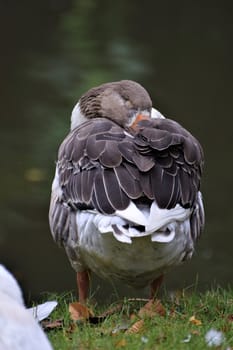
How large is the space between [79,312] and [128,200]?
2.32 feet

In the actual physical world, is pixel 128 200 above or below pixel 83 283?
above

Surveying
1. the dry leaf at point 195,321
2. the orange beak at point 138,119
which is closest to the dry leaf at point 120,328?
the dry leaf at point 195,321

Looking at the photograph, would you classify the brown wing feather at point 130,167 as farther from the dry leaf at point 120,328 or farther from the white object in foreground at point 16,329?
the white object in foreground at point 16,329

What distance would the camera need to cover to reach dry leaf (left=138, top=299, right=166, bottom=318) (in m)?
5.57

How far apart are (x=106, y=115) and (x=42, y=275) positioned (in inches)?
124

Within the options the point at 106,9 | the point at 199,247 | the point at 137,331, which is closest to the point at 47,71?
the point at 106,9

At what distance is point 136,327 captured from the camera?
5.29 meters

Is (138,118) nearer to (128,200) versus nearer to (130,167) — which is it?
(130,167)

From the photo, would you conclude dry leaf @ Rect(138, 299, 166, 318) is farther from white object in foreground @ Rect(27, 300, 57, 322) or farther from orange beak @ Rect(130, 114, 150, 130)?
orange beak @ Rect(130, 114, 150, 130)

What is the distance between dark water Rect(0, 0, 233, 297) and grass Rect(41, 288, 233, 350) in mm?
2849

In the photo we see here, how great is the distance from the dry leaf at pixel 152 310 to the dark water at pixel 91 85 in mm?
3169

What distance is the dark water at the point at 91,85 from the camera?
10.6 m

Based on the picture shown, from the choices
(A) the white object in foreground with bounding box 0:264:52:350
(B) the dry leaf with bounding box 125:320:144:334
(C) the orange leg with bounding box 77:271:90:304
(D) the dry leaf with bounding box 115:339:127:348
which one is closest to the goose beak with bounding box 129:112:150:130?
(C) the orange leg with bounding box 77:271:90:304

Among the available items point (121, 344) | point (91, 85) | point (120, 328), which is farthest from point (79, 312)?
point (91, 85)
